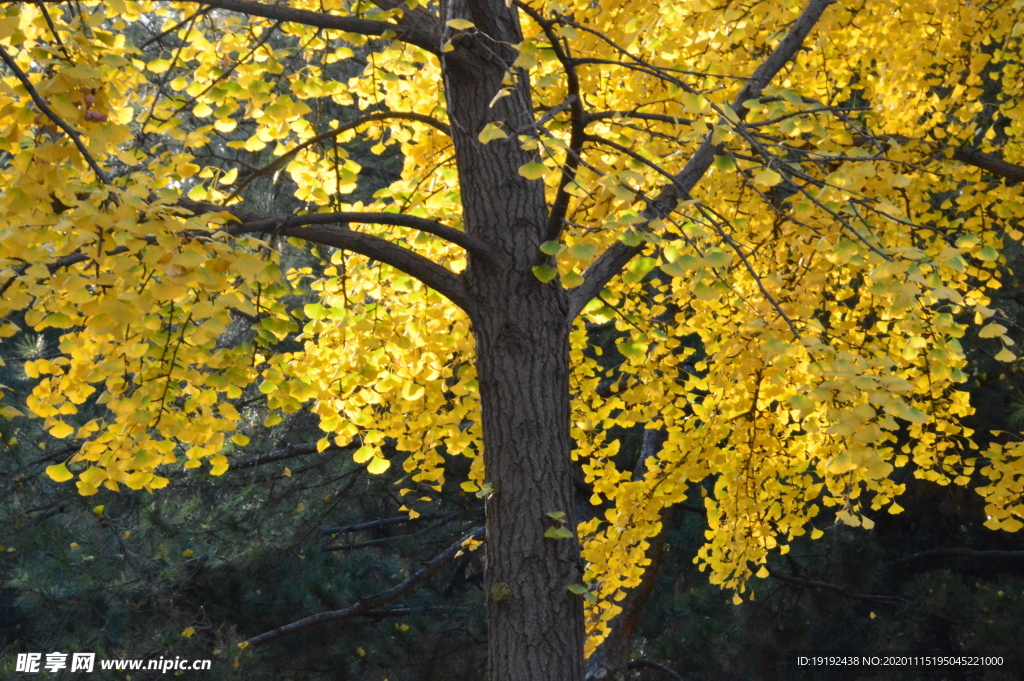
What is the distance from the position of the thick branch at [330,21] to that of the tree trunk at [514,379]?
0.39 feet

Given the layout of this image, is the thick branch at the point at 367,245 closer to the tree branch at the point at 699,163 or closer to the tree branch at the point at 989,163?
the tree branch at the point at 699,163

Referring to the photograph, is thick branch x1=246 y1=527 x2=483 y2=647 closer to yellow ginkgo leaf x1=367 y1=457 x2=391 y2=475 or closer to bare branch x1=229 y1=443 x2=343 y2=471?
bare branch x1=229 y1=443 x2=343 y2=471

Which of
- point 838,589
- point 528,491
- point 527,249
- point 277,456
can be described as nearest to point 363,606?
point 277,456

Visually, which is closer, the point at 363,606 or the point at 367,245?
the point at 367,245

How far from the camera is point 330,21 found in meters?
2.88

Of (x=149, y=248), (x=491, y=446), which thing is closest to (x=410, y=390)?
(x=491, y=446)

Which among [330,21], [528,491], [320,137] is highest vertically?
[330,21]

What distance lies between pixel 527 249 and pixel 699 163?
0.64 m

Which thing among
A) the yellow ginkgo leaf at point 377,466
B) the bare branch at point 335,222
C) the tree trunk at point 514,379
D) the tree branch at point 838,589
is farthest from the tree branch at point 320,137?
the tree branch at point 838,589

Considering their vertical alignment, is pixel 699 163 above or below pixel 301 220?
above

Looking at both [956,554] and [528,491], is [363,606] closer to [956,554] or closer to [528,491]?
[528,491]

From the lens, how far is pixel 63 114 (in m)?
2.06

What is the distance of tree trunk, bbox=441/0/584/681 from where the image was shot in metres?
2.93

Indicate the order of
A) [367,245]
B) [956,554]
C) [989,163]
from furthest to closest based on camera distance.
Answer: [956,554]
[989,163]
[367,245]
